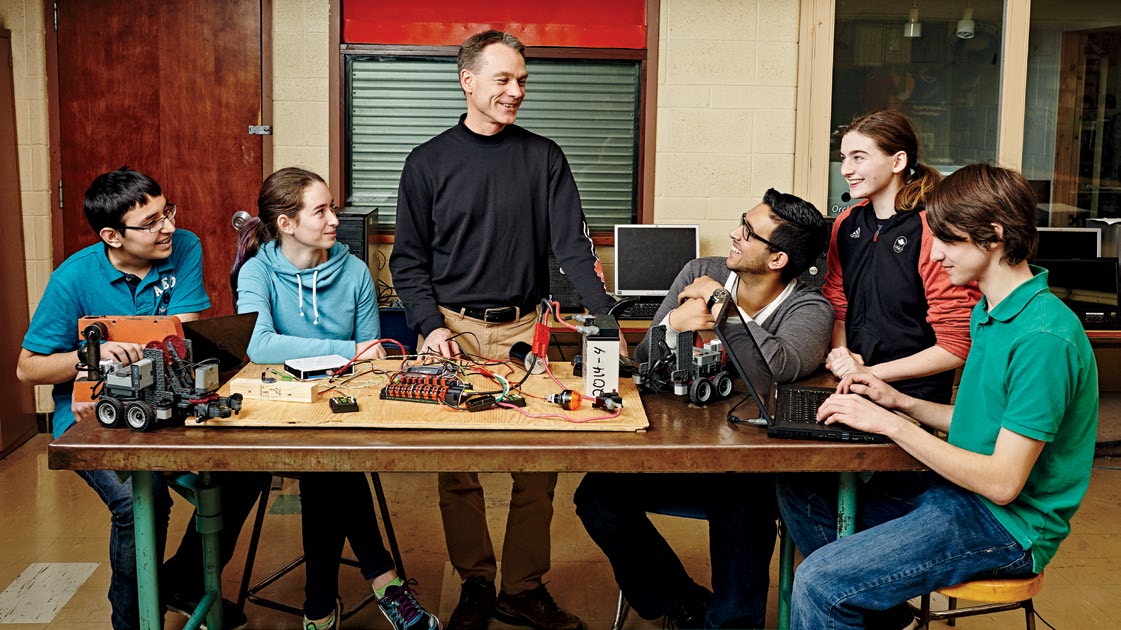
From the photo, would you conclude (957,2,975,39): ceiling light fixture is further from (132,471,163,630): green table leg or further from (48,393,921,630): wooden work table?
(132,471,163,630): green table leg

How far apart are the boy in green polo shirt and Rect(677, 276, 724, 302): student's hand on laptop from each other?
539 mm

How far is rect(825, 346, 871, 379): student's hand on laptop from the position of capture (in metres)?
2.45

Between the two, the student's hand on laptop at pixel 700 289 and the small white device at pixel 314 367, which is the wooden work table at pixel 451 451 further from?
the student's hand on laptop at pixel 700 289

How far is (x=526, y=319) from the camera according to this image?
9.98 feet

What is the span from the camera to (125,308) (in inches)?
109

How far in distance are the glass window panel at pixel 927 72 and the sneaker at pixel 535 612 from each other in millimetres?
2640

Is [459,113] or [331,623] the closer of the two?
[331,623]

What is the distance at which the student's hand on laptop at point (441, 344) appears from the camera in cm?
273

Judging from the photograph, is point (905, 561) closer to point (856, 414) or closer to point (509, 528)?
point (856, 414)

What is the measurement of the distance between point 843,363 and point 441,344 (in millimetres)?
1012

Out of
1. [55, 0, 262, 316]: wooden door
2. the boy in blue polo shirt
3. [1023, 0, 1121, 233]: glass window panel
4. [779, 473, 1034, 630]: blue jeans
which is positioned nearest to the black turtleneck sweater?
the boy in blue polo shirt

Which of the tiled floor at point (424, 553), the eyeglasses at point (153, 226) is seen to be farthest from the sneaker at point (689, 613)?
the eyeglasses at point (153, 226)

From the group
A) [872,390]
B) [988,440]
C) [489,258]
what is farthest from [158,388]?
[988,440]

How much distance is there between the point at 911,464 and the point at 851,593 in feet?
0.90
